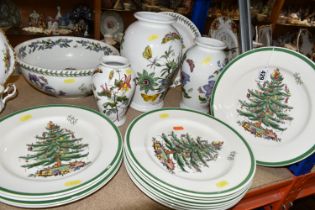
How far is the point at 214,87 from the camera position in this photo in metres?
0.69

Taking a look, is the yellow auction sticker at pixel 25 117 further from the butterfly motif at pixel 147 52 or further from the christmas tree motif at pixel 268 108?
the christmas tree motif at pixel 268 108

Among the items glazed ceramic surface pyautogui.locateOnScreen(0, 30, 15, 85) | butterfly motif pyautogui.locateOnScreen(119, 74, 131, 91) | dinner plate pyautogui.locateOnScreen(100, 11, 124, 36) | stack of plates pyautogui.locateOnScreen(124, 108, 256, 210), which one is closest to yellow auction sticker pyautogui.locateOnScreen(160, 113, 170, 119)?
stack of plates pyautogui.locateOnScreen(124, 108, 256, 210)

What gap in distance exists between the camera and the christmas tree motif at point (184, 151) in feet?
1.77

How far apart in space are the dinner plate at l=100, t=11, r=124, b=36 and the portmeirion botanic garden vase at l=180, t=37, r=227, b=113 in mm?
1576

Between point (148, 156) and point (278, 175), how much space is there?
0.32 meters

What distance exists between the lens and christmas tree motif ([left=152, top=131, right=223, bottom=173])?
0.54 m

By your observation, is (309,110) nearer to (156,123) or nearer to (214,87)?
(214,87)

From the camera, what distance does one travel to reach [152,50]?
25.7 inches

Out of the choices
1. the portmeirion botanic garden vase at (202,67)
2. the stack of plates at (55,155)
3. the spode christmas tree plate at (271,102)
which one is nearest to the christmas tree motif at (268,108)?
the spode christmas tree plate at (271,102)

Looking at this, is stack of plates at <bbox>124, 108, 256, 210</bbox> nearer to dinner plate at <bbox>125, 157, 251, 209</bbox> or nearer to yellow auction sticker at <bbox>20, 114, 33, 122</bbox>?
dinner plate at <bbox>125, 157, 251, 209</bbox>

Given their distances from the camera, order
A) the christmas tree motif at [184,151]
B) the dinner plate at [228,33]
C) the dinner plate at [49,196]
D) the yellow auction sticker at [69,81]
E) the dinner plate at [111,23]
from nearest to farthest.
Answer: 1. the dinner plate at [49,196]
2. the christmas tree motif at [184,151]
3. the yellow auction sticker at [69,81]
4. the dinner plate at [228,33]
5. the dinner plate at [111,23]

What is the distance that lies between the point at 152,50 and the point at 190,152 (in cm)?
26

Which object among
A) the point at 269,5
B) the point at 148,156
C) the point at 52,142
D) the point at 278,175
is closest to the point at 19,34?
the point at 52,142

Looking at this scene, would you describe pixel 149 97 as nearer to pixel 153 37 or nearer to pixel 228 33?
pixel 153 37
